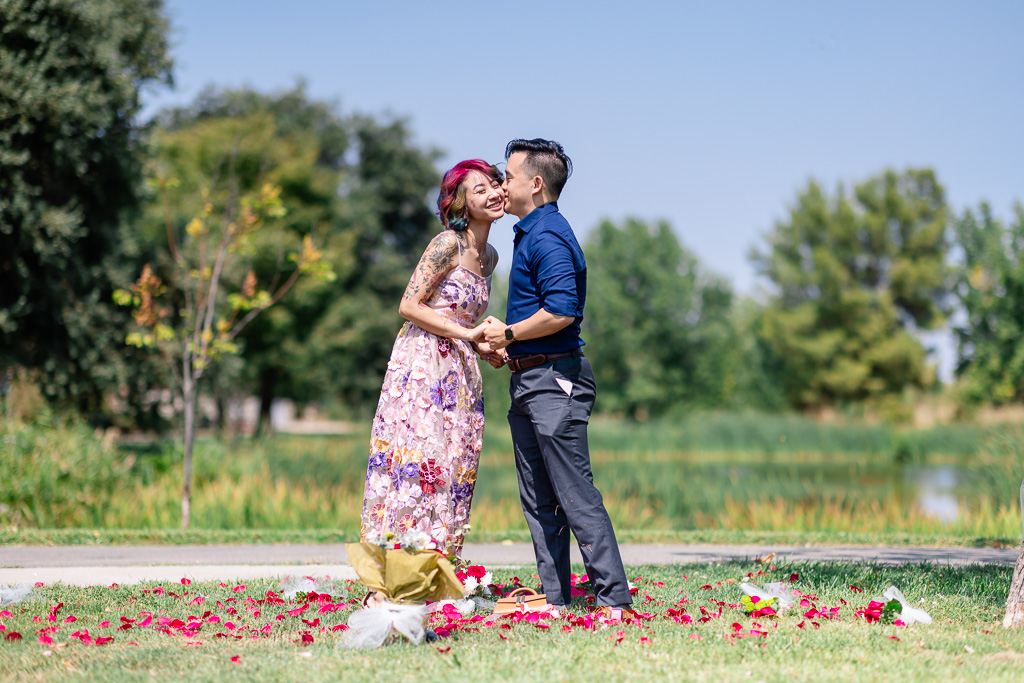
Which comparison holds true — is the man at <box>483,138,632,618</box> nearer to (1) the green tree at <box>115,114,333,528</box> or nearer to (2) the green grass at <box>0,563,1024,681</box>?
(2) the green grass at <box>0,563,1024,681</box>

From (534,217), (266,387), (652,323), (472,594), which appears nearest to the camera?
(534,217)

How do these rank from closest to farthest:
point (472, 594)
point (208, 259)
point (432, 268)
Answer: point (432, 268), point (472, 594), point (208, 259)

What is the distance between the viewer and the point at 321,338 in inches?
1139

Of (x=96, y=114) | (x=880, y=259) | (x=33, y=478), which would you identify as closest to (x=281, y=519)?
(x=33, y=478)

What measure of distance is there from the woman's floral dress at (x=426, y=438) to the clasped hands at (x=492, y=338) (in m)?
0.23

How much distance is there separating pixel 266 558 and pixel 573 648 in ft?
12.9

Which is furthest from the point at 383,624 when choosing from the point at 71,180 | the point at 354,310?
the point at 354,310

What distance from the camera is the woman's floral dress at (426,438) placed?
4.25 metres

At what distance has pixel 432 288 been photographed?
4355mm

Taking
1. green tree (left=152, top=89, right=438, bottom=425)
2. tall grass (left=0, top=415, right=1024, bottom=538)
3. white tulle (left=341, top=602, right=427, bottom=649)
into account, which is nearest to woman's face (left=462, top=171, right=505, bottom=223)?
white tulle (left=341, top=602, right=427, bottom=649)

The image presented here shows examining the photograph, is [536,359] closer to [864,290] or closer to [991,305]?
[991,305]

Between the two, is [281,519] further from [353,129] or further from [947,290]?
[947,290]

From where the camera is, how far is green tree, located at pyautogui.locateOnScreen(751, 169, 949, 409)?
129 ft

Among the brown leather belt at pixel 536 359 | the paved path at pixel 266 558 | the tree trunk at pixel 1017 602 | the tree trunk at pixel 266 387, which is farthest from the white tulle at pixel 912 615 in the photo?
the tree trunk at pixel 266 387
